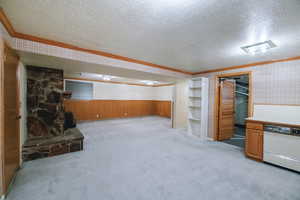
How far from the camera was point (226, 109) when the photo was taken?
4043 millimetres

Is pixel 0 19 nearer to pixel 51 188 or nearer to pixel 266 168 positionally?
pixel 51 188

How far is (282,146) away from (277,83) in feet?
4.75

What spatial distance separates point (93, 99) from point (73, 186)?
5620mm

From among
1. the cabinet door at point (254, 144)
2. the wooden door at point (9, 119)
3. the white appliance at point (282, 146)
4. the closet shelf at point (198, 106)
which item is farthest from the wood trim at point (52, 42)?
the white appliance at point (282, 146)

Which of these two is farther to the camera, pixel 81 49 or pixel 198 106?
pixel 198 106

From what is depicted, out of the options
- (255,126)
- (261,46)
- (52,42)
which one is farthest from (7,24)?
(255,126)

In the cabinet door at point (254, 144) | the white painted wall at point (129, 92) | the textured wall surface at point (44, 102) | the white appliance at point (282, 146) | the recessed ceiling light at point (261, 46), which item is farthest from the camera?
the white painted wall at point (129, 92)

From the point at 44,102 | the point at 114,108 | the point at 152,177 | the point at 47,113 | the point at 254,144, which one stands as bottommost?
the point at 152,177

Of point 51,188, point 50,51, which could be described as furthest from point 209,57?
point 51,188

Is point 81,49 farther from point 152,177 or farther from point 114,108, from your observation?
point 114,108

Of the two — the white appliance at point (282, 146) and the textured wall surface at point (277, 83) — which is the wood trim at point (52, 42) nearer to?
the textured wall surface at point (277, 83)

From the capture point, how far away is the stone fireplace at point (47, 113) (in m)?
2.77

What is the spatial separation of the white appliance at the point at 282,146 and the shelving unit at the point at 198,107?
1.67 meters

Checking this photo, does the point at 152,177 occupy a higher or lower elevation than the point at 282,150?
lower
